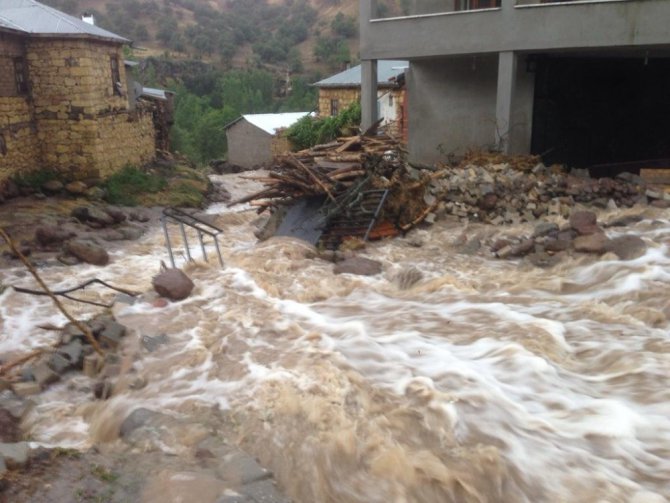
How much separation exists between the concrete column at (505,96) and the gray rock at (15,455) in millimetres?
10922

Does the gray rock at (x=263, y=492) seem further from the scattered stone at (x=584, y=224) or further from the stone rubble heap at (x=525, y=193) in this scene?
the stone rubble heap at (x=525, y=193)

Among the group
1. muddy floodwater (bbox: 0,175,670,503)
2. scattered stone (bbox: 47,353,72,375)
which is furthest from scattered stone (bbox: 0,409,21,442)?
scattered stone (bbox: 47,353,72,375)

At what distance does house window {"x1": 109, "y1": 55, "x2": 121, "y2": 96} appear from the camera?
15.7m

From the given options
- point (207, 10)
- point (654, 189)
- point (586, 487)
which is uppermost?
point (207, 10)

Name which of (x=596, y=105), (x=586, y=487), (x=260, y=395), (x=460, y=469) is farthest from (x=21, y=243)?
(x=596, y=105)

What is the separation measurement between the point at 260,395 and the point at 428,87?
438 inches

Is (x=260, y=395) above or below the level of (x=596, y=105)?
below

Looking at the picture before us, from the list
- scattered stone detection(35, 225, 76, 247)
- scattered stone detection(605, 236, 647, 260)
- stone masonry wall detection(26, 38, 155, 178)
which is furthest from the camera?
stone masonry wall detection(26, 38, 155, 178)

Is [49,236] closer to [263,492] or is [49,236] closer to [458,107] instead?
[263,492]

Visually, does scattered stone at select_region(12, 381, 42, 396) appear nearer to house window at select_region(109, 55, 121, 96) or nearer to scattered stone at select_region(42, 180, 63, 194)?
scattered stone at select_region(42, 180, 63, 194)

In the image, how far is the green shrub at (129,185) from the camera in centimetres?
1473

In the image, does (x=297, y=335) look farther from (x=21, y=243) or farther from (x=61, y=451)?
(x=21, y=243)

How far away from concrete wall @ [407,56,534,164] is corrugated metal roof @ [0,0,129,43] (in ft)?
26.6

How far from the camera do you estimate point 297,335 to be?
6.52 meters
